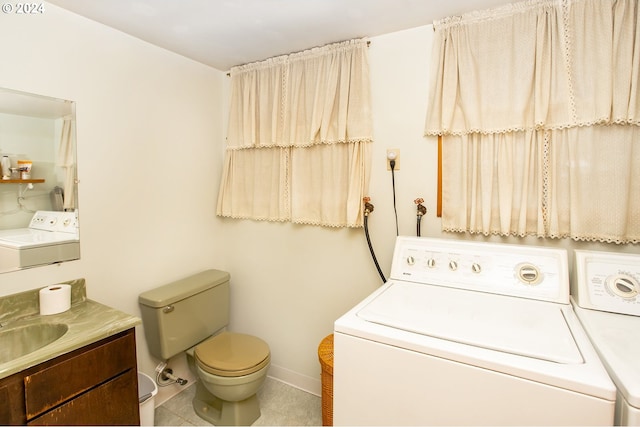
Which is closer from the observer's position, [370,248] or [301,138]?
[370,248]

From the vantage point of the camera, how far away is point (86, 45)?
1.76 m

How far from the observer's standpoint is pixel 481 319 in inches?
45.6

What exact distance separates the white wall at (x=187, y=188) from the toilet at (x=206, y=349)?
0.56 ft

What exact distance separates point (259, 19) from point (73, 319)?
1771 mm

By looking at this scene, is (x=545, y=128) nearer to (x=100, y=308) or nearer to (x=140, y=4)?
(x=140, y=4)

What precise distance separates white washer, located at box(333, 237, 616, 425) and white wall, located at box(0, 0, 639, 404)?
37 cm

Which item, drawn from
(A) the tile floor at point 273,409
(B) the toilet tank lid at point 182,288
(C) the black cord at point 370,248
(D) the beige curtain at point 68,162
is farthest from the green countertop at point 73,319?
(C) the black cord at point 370,248

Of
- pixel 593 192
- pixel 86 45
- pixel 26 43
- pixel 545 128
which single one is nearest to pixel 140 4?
pixel 86 45

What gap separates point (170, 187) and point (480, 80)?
6.59ft

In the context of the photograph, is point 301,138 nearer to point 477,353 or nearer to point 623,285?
point 477,353

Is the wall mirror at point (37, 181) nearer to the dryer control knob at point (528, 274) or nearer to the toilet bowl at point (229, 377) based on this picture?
the toilet bowl at point (229, 377)

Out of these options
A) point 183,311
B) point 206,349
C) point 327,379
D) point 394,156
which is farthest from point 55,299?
point 394,156

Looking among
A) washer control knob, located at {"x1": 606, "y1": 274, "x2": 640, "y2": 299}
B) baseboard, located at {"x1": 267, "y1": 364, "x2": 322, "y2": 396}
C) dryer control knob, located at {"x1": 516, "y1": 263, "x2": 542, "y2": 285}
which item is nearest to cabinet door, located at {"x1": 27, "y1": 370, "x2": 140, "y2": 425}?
baseboard, located at {"x1": 267, "y1": 364, "x2": 322, "y2": 396}

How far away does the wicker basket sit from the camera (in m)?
1.76
